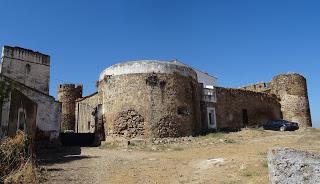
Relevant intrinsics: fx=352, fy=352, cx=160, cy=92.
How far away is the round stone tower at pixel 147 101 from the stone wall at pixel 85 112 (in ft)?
22.1

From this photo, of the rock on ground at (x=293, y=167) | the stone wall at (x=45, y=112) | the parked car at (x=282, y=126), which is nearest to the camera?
the rock on ground at (x=293, y=167)

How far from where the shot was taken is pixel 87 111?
31.8 meters

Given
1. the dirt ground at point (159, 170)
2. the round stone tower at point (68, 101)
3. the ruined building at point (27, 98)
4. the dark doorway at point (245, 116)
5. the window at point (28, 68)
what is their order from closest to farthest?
the dirt ground at point (159, 170)
the ruined building at point (27, 98)
the window at point (28, 68)
the dark doorway at point (245, 116)
the round stone tower at point (68, 101)

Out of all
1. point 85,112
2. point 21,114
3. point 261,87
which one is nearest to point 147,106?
point 21,114

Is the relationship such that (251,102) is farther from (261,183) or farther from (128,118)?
(261,183)

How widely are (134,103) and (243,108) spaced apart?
39.9 feet

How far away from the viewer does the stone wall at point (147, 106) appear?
22.6 m

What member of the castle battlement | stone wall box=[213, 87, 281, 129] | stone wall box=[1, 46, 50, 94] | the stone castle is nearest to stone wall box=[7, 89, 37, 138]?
the stone castle

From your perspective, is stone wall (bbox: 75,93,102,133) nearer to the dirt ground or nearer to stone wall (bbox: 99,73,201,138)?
stone wall (bbox: 99,73,201,138)

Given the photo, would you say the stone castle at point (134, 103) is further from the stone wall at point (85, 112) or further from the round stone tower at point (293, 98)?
the round stone tower at point (293, 98)

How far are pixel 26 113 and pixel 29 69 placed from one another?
8.41 metres

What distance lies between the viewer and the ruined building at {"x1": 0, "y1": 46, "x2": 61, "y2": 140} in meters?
17.8

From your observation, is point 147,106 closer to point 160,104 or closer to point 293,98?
point 160,104

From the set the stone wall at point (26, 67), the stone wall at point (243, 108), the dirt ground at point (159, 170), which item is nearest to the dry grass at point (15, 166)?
the dirt ground at point (159, 170)
